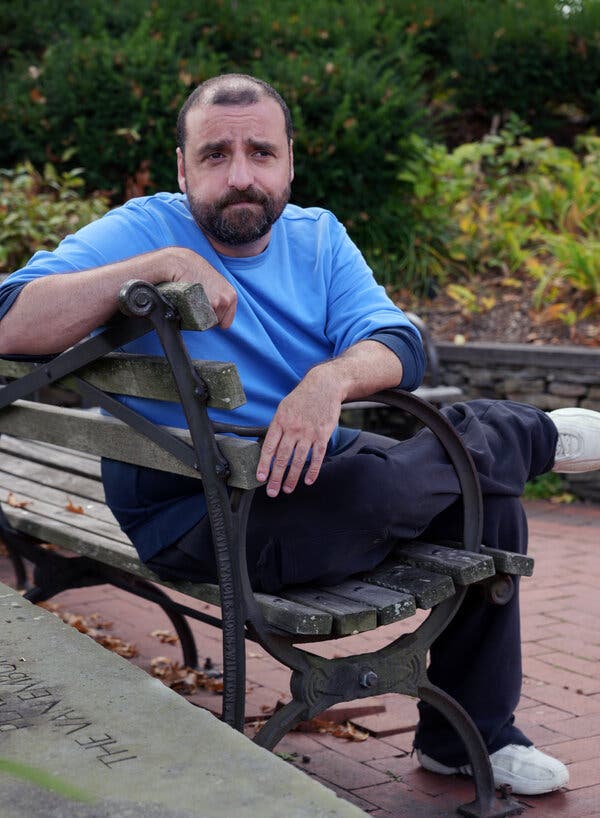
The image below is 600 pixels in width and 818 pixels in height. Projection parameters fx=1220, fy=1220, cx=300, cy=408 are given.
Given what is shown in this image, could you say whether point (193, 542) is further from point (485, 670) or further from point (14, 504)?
point (14, 504)

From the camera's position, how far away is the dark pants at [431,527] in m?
2.53

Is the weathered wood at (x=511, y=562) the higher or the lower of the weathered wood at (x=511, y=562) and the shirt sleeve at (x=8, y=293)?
the lower

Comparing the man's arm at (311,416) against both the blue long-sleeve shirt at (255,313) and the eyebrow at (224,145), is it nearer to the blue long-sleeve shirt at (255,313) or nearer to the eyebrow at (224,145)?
the blue long-sleeve shirt at (255,313)

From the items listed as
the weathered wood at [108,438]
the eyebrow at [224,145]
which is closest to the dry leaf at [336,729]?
the weathered wood at [108,438]

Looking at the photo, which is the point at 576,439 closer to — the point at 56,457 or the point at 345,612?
the point at 345,612

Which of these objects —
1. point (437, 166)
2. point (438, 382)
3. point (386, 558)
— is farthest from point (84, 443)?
point (437, 166)

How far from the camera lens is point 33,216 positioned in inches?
247

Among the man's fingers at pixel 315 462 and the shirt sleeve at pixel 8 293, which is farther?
the shirt sleeve at pixel 8 293

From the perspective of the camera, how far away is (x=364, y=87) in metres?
7.74

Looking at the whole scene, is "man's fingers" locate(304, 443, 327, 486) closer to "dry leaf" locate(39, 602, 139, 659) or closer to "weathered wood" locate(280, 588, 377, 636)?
"weathered wood" locate(280, 588, 377, 636)

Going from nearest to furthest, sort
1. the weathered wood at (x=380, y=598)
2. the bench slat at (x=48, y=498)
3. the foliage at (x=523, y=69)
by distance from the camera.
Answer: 1. the weathered wood at (x=380, y=598)
2. the bench slat at (x=48, y=498)
3. the foliage at (x=523, y=69)

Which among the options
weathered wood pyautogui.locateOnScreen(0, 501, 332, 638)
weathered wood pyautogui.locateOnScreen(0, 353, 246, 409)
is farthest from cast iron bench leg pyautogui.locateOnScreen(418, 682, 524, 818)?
weathered wood pyautogui.locateOnScreen(0, 353, 246, 409)

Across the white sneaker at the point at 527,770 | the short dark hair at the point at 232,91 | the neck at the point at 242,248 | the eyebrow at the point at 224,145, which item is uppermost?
the short dark hair at the point at 232,91

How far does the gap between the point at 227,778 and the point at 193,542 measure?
85 centimetres
